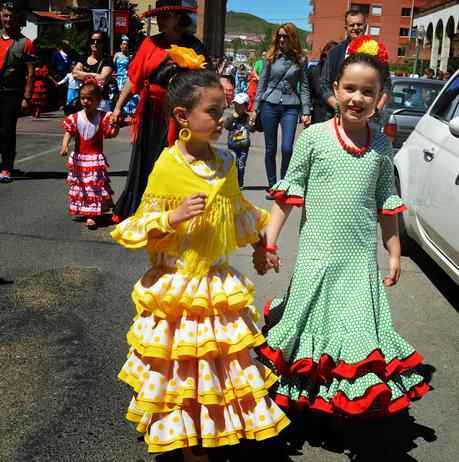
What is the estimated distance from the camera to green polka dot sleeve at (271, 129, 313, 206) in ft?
10.5

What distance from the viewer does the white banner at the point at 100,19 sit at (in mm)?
24362

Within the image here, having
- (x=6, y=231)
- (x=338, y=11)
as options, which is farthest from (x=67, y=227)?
(x=338, y=11)

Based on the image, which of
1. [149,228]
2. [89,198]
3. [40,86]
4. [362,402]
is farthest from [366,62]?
[40,86]

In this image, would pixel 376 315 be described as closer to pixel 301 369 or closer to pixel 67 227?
pixel 301 369

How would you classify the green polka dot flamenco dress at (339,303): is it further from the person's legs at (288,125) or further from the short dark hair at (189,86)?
the person's legs at (288,125)

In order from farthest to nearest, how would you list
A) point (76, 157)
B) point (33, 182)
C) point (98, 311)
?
point (33, 182)
point (76, 157)
point (98, 311)

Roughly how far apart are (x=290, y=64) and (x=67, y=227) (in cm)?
340

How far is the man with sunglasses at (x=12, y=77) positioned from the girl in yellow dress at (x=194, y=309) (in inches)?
252

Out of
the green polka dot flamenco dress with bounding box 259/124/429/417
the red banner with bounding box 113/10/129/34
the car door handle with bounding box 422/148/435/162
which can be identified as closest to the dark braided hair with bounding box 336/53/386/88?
the green polka dot flamenco dress with bounding box 259/124/429/417

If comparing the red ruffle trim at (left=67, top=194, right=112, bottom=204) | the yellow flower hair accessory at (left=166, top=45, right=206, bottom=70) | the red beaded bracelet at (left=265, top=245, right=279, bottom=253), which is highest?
the yellow flower hair accessory at (left=166, top=45, right=206, bottom=70)

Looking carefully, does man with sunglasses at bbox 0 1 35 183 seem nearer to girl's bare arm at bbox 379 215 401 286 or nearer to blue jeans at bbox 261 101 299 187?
blue jeans at bbox 261 101 299 187

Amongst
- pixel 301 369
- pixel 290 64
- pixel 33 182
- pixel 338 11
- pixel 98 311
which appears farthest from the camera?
pixel 338 11

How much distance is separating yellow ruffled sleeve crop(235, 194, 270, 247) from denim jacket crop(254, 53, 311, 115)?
18.2ft

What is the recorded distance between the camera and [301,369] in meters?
3.01
